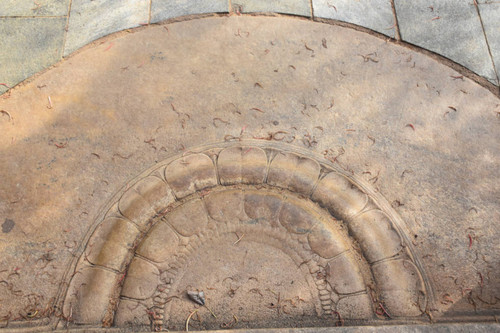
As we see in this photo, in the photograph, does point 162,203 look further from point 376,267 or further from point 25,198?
point 376,267

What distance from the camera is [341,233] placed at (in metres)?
3.49

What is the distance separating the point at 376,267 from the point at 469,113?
204cm

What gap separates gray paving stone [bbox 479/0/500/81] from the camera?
434 cm

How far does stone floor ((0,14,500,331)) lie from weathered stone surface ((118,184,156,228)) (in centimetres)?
1

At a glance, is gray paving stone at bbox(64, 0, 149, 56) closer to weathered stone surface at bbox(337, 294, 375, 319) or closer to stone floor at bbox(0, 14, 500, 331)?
stone floor at bbox(0, 14, 500, 331)

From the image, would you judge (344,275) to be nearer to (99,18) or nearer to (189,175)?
(189,175)

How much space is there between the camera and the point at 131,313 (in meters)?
3.17

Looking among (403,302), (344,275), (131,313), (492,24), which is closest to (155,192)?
(131,313)

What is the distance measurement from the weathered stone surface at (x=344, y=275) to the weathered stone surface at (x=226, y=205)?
0.95m

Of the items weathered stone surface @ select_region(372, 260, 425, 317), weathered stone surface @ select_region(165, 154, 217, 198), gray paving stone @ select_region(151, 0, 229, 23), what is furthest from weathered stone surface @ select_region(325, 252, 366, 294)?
gray paving stone @ select_region(151, 0, 229, 23)

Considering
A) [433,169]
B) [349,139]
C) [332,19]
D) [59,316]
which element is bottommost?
[59,316]

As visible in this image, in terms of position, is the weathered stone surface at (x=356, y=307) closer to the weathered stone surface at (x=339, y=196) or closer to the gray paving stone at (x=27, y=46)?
the weathered stone surface at (x=339, y=196)

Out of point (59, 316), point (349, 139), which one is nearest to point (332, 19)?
point (349, 139)

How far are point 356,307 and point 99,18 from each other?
14.0ft
